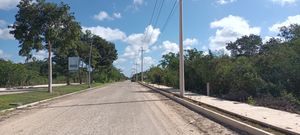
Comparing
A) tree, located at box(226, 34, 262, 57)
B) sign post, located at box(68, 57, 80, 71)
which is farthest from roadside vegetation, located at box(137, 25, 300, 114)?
tree, located at box(226, 34, 262, 57)

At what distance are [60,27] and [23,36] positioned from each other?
3354mm

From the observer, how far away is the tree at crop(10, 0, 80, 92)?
35312 millimetres

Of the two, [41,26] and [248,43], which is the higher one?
[248,43]

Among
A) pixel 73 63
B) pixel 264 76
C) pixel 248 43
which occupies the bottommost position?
pixel 264 76

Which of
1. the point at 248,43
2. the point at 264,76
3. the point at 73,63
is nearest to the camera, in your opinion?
the point at 264,76

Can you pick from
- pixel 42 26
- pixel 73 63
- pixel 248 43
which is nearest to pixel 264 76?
pixel 42 26

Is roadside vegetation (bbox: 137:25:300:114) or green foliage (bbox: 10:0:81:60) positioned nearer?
roadside vegetation (bbox: 137:25:300:114)

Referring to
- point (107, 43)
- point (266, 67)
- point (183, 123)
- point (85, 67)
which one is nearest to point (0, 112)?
point (183, 123)

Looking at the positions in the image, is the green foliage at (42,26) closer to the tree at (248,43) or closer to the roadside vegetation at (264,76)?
the roadside vegetation at (264,76)

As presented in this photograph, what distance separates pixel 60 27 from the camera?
3666cm

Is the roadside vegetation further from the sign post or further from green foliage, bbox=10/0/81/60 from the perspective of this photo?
the sign post

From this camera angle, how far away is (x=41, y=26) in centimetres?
3572

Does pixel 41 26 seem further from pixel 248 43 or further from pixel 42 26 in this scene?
pixel 248 43

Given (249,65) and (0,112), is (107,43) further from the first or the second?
(0,112)
